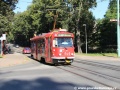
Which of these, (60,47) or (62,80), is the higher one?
(60,47)

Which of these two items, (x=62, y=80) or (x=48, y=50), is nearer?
(x=62, y=80)

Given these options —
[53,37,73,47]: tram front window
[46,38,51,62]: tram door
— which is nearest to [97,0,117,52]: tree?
[46,38,51,62]: tram door

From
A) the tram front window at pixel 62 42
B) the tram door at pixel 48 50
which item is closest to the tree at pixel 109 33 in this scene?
the tram door at pixel 48 50

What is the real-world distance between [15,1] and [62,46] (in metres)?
27.7

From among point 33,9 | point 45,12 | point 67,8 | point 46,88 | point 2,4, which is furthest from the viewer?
point 33,9

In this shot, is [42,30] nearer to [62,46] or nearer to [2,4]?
[2,4]

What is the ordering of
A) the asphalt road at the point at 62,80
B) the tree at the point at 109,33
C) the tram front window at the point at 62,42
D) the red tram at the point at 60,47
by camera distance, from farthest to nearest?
1. the tree at the point at 109,33
2. the tram front window at the point at 62,42
3. the red tram at the point at 60,47
4. the asphalt road at the point at 62,80

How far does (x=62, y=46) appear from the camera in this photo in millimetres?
27969

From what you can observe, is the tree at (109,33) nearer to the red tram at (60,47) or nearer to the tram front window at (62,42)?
the tram front window at (62,42)

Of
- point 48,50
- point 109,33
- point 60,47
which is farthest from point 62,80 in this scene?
point 109,33

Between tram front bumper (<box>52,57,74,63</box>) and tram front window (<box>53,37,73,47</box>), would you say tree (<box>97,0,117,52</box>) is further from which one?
tram front bumper (<box>52,57,74,63</box>)

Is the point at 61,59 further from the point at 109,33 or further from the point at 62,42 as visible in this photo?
the point at 109,33

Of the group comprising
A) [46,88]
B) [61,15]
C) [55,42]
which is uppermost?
[61,15]

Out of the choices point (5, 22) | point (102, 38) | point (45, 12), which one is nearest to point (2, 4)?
point (5, 22)
